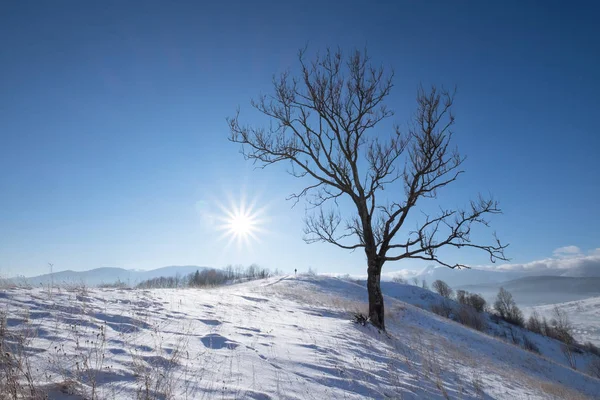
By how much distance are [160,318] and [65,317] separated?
1.59 metres

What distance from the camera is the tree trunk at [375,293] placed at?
33.4 feet

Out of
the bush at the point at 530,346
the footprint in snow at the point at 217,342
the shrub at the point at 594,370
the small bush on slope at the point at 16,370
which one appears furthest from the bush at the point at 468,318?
the small bush on slope at the point at 16,370

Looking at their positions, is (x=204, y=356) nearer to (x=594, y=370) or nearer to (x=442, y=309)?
(x=442, y=309)

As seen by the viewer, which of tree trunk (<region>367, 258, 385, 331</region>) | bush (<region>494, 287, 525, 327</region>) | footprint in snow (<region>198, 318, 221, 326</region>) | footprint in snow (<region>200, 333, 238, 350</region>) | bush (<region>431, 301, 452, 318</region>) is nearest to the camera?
footprint in snow (<region>200, 333, 238, 350</region>)

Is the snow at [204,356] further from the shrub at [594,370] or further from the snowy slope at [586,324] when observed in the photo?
the snowy slope at [586,324]

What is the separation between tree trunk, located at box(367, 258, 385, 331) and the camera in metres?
10.2

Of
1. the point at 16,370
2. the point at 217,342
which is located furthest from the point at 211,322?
the point at 16,370

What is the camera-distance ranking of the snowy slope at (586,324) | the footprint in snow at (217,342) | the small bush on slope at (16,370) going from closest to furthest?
the small bush on slope at (16,370) → the footprint in snow at (217,342) → the snowy slope at (586,324)

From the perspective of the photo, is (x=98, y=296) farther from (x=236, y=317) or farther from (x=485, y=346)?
(x=485, y=346)

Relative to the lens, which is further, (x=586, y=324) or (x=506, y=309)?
(x=586, y=324)

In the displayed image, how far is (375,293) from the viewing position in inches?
412

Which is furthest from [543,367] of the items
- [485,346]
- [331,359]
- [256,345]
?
[256,345]

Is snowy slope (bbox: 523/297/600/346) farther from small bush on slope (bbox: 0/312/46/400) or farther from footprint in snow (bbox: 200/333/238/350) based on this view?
small bush on slope (bbox: 0/312/46/400)

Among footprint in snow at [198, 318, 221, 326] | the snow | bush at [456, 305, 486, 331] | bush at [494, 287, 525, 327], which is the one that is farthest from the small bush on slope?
Answer: bush at [494, 287, 525, 327]
